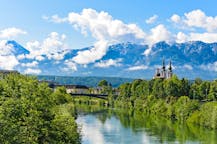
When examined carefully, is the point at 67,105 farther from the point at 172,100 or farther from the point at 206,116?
the point at 172,100

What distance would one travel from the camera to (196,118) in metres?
92.5

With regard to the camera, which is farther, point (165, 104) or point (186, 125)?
point (165, 104)

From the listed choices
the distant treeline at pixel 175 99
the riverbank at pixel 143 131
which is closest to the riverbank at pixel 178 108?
the distant treeline at pixel 175 99

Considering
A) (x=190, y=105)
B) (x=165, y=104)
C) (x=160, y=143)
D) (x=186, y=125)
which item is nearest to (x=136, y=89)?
(x=165, y=104)

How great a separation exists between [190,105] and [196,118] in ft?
22.2

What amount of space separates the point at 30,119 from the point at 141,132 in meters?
46.7

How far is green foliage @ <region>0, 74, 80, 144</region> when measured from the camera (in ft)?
89.8

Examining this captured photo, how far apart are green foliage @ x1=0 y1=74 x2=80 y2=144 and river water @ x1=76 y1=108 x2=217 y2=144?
17.8 m

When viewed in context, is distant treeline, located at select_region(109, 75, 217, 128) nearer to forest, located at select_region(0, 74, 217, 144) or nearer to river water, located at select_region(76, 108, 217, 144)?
forest, located at select_region(0, 74, 217, 144)

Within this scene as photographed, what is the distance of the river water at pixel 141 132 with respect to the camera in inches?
2608

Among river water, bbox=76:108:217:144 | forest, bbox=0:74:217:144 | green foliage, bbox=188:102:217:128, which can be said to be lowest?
river water, bbox=76:108:217:144

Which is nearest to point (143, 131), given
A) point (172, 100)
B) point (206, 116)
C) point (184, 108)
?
point (206, 116)

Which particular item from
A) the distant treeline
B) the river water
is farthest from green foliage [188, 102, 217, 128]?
the river water

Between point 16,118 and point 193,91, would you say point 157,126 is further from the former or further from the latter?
point 16,118
